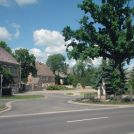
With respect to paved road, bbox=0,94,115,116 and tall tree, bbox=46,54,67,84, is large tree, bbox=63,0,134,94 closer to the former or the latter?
paved road, bbox=0,94,115,116

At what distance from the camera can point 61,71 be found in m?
166

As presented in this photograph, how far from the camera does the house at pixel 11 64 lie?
74.8 meters

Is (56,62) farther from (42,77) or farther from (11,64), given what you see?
(11,64)

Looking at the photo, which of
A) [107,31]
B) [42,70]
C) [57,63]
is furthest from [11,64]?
[57,63]

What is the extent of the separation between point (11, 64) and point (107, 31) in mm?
41166

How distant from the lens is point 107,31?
40.8 metres

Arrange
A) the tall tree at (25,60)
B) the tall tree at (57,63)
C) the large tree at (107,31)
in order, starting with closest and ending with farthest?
the large tree at (107,31) → the tall tree at (25,60) → the tall tree at (57,63)

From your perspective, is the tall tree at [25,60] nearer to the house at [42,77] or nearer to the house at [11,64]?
the house at [42,77]

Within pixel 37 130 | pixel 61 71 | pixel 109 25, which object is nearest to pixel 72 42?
pixel 109 25

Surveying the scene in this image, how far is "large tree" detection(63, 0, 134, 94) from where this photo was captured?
3944 cm

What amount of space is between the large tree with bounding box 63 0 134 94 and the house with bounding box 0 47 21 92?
34.1m

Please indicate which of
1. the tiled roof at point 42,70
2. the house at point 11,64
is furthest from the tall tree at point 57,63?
the house at point 11,64

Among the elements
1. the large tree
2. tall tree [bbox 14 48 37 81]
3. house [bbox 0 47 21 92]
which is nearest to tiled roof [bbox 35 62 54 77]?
tall tree [bbox 14 48 37 81]

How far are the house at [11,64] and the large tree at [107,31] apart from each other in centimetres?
3412
